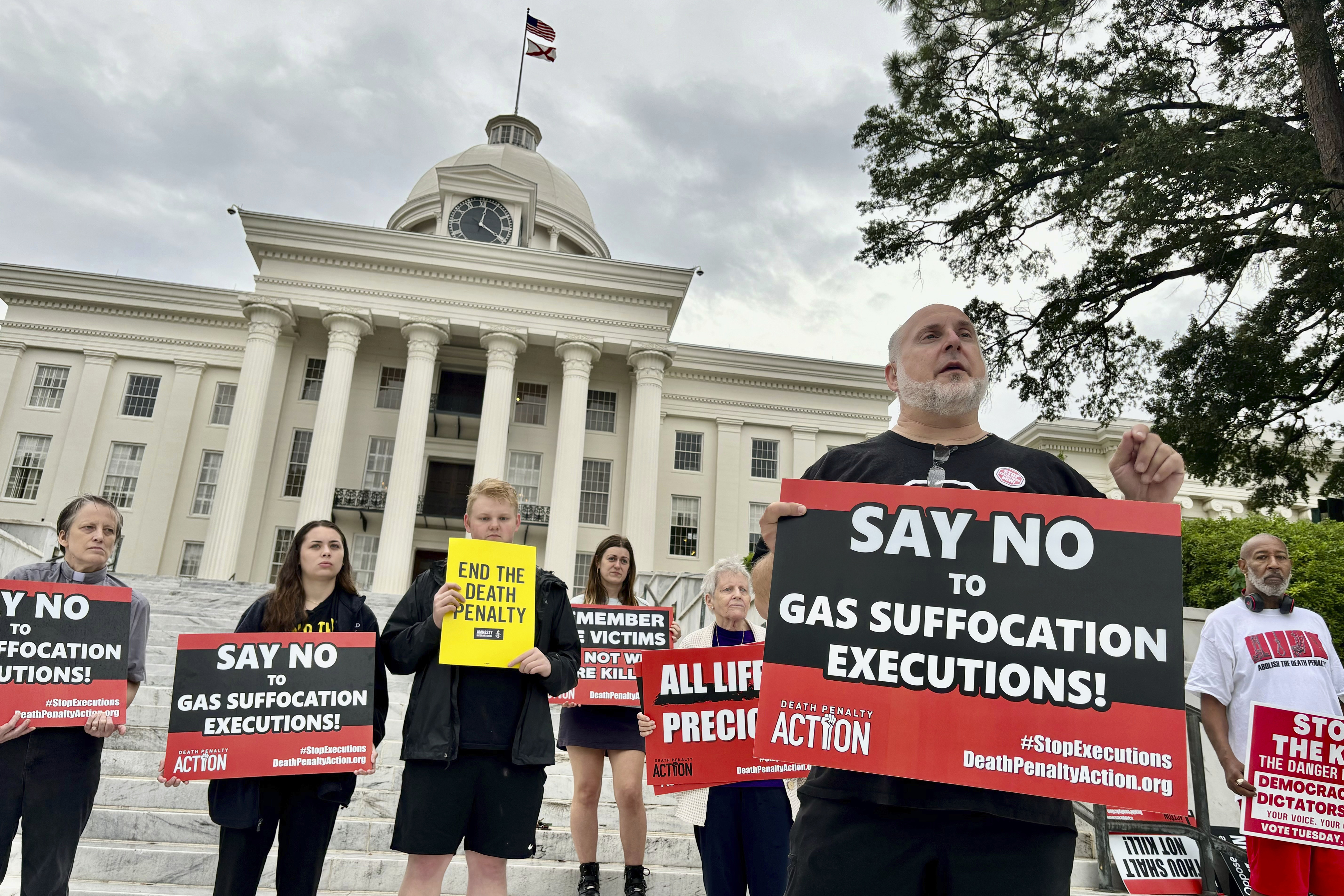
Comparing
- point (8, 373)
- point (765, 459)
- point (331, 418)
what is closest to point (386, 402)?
point (331, 418)

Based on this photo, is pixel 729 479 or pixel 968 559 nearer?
pixel 968 559

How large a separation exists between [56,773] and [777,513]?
11.5 feet

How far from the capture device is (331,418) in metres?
27.2

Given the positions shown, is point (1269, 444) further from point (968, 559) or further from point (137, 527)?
point (137, 527)

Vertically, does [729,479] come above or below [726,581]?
above

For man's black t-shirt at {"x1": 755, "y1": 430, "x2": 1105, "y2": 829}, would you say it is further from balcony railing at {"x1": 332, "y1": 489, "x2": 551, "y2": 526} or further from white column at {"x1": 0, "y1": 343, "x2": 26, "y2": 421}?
white column at {"x1": 0, "y1": 343, "x2": 26, "y2": 421}

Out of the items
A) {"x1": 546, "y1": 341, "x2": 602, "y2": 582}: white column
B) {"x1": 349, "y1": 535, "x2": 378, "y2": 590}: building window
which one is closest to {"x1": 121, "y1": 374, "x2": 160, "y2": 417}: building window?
{"x1": 349, "y1": 535, "x2": 378, "y2": 590}: building window

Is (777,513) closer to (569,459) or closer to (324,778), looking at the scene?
(324,778)

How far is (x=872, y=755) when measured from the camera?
197 cm

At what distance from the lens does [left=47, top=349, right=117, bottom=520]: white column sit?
2961 centimetres

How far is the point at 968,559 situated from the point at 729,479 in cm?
3137

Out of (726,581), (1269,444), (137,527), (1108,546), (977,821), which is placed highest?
(137,527)

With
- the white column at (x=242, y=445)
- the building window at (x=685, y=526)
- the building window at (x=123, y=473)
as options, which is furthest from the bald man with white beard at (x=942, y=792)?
the building window at (x=123, y=473)

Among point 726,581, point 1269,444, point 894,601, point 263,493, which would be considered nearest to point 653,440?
point 263,493
